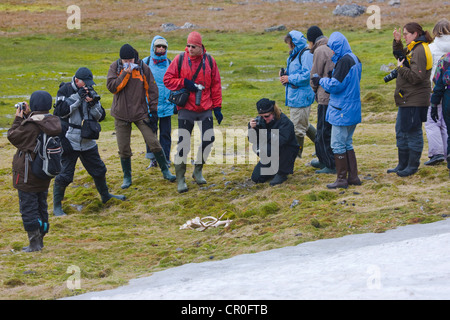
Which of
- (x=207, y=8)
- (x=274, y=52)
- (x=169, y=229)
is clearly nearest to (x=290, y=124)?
(x=169, y=229)

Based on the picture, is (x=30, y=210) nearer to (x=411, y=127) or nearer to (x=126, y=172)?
(x=126, y=172)

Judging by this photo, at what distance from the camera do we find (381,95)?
1877 centimetres

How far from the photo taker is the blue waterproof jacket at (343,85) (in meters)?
8.87

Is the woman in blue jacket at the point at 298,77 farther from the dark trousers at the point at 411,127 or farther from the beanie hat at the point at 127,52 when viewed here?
the beanie hat at the point at 127,52

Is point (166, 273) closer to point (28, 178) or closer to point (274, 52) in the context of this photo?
point (28, 178)

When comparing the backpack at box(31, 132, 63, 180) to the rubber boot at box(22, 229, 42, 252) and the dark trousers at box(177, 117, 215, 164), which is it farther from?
the dark trousers at box(177, 117, 215, 164)

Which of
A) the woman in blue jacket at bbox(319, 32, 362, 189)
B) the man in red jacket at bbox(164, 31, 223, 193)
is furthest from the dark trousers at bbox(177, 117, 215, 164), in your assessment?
the woman in blue jacket at bbox(319, 32, 362, 189)

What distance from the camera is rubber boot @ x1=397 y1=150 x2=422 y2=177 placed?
9664 mm

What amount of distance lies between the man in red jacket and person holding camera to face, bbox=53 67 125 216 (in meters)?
1.31

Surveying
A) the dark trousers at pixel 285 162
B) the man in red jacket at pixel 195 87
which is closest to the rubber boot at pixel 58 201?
the man in red jacket at pixel 195 87

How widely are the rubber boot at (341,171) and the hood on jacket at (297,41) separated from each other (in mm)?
2112

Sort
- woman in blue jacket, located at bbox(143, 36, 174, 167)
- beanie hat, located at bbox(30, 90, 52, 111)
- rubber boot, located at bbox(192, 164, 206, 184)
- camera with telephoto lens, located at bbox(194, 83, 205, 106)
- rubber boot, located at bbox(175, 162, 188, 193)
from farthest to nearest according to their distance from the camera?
woman in blue jacket, located at bbox(143, 36, 174, 167) → rubber boot, located at bbox(192, 164, 206, 184) → rubber boot, located at bbox(175, 162, 188, 193) → camera with telephoto lens, located at bbox(194, 83, 205, 106) → beanie hat, located at bbox(30, 90, 52, 111)

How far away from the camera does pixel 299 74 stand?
1023cm

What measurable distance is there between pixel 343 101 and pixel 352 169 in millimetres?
1041
